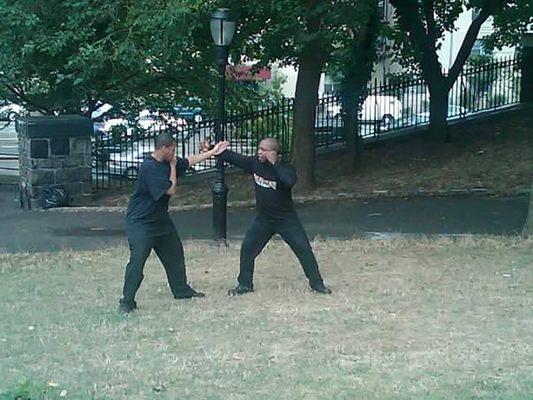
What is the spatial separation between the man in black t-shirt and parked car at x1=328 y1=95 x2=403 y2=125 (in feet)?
41.8

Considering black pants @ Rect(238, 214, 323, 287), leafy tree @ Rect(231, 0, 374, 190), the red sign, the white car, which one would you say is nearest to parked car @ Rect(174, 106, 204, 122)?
the white car

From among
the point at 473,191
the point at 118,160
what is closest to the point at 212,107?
the point at 118,160

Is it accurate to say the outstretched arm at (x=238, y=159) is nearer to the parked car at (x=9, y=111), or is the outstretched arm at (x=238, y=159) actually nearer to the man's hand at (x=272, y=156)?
the man's hand at (x=272, y=156)

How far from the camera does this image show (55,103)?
20.0 m

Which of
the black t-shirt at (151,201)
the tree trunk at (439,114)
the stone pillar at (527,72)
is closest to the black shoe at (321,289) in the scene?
the black t-shirt at (151,201)

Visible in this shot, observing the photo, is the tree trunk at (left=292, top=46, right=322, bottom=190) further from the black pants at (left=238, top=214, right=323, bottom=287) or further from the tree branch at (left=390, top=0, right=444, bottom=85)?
the black pants at (left=238, top=214, right=323, bottom=287)

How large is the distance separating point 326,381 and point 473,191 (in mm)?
10702

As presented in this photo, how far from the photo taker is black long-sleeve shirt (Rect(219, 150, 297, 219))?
8.13 meters

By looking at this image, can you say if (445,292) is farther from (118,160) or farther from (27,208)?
(118,160)

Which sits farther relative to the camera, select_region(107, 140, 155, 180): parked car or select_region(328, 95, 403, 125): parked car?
select_region(328, 95, 403, 125): parked car

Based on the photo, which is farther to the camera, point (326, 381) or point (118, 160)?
point (118, 160)

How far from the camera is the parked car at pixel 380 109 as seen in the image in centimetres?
2119

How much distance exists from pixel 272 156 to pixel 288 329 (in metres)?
1.71

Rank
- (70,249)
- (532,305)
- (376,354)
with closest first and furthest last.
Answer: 1. (376,354)
2. (532,305)
3. (70,249)
